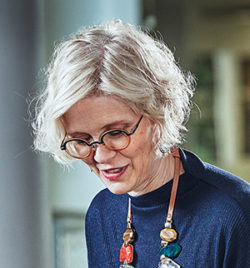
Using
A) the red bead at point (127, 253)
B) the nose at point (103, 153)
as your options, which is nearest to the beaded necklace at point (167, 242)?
the red bead at point (127, 253)

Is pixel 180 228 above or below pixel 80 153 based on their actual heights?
below

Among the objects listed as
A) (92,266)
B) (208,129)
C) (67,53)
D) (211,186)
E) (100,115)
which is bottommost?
(92,266)

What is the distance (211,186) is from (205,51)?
8.32 m

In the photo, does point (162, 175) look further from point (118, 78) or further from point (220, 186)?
point (118, 78)

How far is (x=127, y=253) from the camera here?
144 centimetres

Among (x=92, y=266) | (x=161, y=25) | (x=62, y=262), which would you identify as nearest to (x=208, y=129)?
(x=161, y=25)

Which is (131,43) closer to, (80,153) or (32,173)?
(80,153)

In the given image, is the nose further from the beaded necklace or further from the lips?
the beaded necklace

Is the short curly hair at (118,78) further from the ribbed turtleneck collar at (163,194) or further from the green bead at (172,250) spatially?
the green bead at (172,250)

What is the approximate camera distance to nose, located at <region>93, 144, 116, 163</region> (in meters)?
1.22

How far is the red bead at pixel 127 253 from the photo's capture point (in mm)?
1428

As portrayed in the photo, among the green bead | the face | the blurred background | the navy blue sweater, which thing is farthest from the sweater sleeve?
the blurred background

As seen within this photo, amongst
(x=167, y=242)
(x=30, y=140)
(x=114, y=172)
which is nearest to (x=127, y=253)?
(x=167, y=242)

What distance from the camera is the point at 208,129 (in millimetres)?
9250
